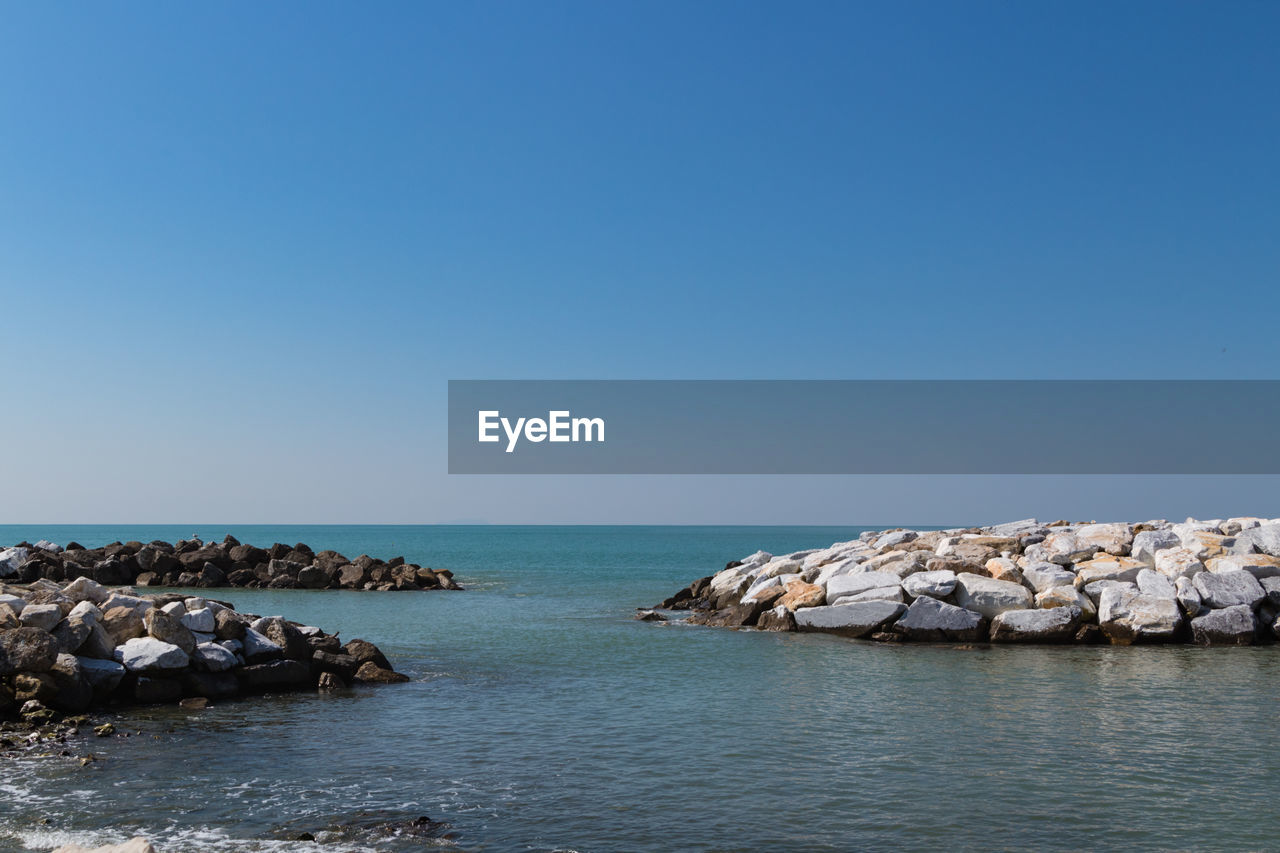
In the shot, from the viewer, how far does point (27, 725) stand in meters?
15.2

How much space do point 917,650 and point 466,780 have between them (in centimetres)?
1483

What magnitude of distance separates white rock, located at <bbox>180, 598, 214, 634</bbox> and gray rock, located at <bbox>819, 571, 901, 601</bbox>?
1684 centimetres

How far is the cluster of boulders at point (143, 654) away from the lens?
1595cm

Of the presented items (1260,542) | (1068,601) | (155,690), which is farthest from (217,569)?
(1260,542)

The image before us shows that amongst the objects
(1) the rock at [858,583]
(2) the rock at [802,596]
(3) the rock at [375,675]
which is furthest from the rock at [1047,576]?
(3) the rock at [375,675]

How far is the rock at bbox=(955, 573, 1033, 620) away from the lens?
25766 millimetres

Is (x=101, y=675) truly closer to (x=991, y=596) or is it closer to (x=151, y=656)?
(x=151, y=656)

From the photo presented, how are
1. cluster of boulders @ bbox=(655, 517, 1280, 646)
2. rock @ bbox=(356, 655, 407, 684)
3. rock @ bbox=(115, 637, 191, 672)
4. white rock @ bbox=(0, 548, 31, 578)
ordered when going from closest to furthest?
1. rock @ bbox=(115, 637, 191, 672)
2. rock @ bbox=(356, 655, 407, 684)
3. cluster of boulders @ bbox=(655, 517, 1280, 646)
4. white rock @ bbox=(0, 548, 31, 578)

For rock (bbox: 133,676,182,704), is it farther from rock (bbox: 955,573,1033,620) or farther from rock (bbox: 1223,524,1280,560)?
rock (bbox: 1223,524,1280,560)

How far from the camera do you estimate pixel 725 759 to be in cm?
1395

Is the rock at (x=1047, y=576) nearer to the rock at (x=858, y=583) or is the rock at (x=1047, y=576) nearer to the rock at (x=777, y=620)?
the rock at (x=858, y=583)

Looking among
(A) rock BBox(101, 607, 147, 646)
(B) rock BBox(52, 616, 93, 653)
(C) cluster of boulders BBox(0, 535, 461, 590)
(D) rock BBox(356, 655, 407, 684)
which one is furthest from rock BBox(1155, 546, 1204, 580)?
(C) cluster of boulders BBox(0, 535, 461, 590)

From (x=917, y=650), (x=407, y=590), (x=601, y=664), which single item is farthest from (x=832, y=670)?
(x=407, y=590)

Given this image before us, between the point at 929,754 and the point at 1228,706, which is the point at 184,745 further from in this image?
the point at 1228,706
